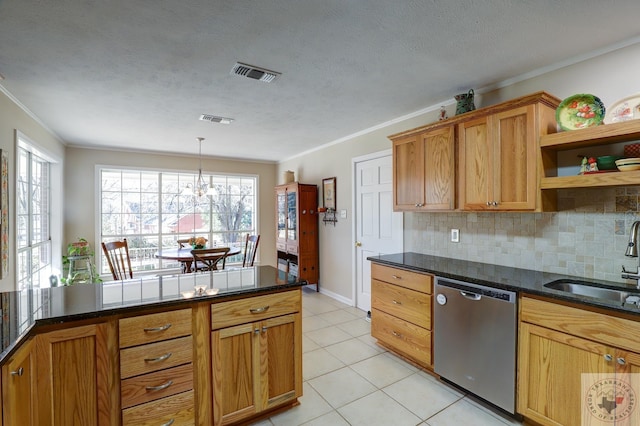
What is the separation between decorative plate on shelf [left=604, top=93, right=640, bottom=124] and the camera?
1.82 metres

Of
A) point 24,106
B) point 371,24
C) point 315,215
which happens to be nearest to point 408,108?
point 371,24

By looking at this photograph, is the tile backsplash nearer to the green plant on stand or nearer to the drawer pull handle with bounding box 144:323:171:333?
the drawer pull handle with bounding box 144:323:171:333

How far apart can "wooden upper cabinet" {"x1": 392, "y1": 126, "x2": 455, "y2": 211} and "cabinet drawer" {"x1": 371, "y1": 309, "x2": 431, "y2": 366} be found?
1.09 meters

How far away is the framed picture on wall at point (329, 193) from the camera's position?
4711mm

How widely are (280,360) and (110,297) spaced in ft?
3.61

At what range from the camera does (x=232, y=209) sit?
6242 mm

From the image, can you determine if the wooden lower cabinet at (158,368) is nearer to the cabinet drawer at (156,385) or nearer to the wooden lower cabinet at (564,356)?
the cabinet drawer at (156,385)

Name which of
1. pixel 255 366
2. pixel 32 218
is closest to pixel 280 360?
pixel 255 366

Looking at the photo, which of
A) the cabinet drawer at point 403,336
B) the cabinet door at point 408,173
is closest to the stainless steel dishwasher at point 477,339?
the cabinet drawer at point 403,336

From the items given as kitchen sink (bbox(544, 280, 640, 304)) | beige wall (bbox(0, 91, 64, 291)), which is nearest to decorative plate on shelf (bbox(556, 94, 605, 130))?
Answer: kitchen sink (bbox(544, 280, 640, 304))

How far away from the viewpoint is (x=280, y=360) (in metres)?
2.01

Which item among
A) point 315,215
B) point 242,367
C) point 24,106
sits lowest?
point 242,367

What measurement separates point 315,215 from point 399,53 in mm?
3307

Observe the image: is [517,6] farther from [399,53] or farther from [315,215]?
[315,215]
